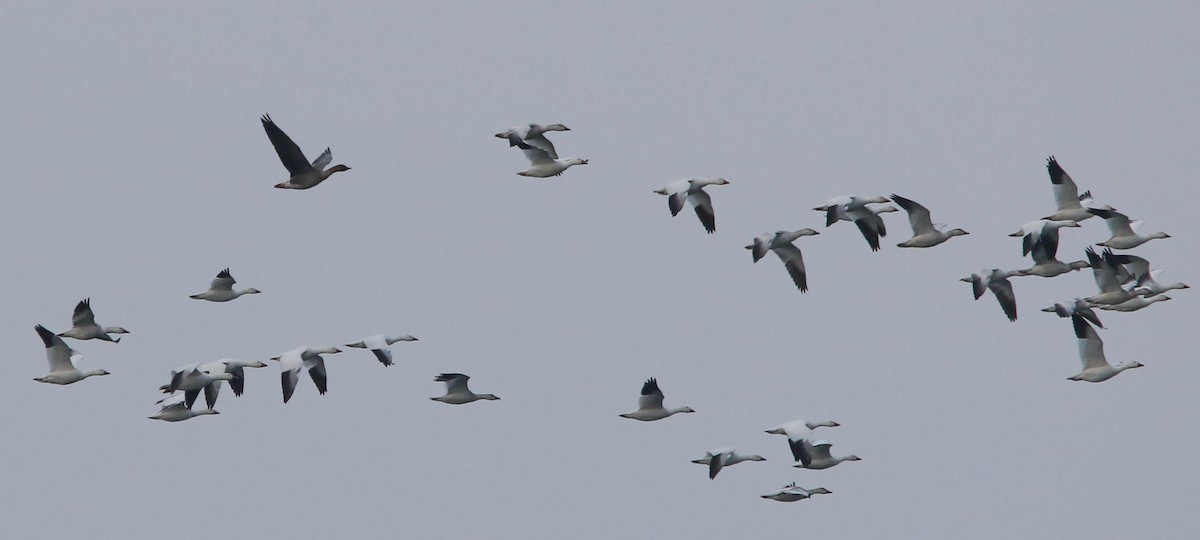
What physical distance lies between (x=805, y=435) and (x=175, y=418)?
811 cm

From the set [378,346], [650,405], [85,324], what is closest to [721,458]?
[650,405]

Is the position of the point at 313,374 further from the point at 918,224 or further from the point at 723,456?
the point at 918,224

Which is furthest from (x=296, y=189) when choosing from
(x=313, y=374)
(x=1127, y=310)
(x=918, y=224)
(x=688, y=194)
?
(x=1127, y=310)

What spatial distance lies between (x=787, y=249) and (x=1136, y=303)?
4.97 m

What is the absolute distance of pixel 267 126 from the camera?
25156 mm

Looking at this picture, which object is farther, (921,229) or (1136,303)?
(1136,303)

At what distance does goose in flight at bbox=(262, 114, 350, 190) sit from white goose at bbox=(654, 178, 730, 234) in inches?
170

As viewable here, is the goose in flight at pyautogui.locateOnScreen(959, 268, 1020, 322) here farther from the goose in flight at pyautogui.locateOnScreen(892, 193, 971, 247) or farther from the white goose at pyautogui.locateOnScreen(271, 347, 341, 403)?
the white goose at pyautogui.locateOnScreen(271, 347, 341, 403)

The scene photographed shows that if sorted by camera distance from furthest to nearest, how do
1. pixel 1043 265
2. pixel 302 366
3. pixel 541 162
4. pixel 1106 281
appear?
pixel 1106 281 → pixel 1043 265 → pixel 541 162 → pixel 302 366

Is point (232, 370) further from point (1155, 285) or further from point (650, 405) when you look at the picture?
point (1155, 285)

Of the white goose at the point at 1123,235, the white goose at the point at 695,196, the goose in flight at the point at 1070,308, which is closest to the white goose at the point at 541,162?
the white goose at the point at 695,196

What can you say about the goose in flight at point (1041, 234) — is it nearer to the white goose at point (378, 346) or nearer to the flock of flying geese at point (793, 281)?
the flock of flying geese at point (793, 281)

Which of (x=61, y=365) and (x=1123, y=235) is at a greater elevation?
(x=1123, y=235)

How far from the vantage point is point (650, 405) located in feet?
95.7
